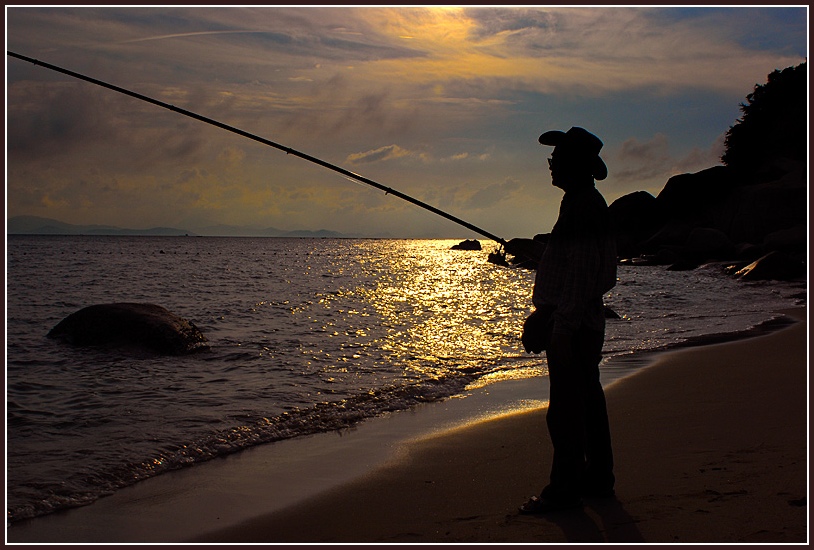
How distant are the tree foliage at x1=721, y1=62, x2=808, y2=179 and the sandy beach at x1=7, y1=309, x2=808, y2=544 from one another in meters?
48.4

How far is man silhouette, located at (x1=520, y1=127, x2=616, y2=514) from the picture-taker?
152 inches

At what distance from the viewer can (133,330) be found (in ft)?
37.3

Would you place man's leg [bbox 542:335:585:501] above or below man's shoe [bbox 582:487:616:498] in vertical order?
above

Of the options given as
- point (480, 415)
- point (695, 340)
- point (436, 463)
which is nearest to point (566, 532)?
point (436, 463)

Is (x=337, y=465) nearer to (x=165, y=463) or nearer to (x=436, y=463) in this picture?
(x=436, y=463)

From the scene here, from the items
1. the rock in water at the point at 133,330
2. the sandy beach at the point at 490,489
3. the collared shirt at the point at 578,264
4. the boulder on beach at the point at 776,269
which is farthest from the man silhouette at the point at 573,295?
the boulder on beach at the point at 776,269

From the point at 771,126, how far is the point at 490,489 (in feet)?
181

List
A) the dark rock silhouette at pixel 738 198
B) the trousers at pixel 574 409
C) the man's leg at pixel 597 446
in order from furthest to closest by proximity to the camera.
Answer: the dark rock silhouette at pixel 738 198 < the man's leg at pixel 597 446 < the trousers at pixel 574 409

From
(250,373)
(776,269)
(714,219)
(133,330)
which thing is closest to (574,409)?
(250,373)

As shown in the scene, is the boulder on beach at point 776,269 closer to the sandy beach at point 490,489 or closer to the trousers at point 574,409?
the sandy beach at point 490,489

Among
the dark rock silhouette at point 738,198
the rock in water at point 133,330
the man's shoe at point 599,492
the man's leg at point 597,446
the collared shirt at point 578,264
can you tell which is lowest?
the man's shoe at point 599,492

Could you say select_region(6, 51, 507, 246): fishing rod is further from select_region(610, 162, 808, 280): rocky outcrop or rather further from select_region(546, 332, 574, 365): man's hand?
select_region(610, 162, 808, 280): rocky outcrop

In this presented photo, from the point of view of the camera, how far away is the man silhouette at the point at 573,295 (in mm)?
3861

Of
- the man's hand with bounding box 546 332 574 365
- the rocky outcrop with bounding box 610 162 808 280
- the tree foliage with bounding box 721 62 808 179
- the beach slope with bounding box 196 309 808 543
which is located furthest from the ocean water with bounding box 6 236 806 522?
the tree foliage with bounding box 721 62 808 179
